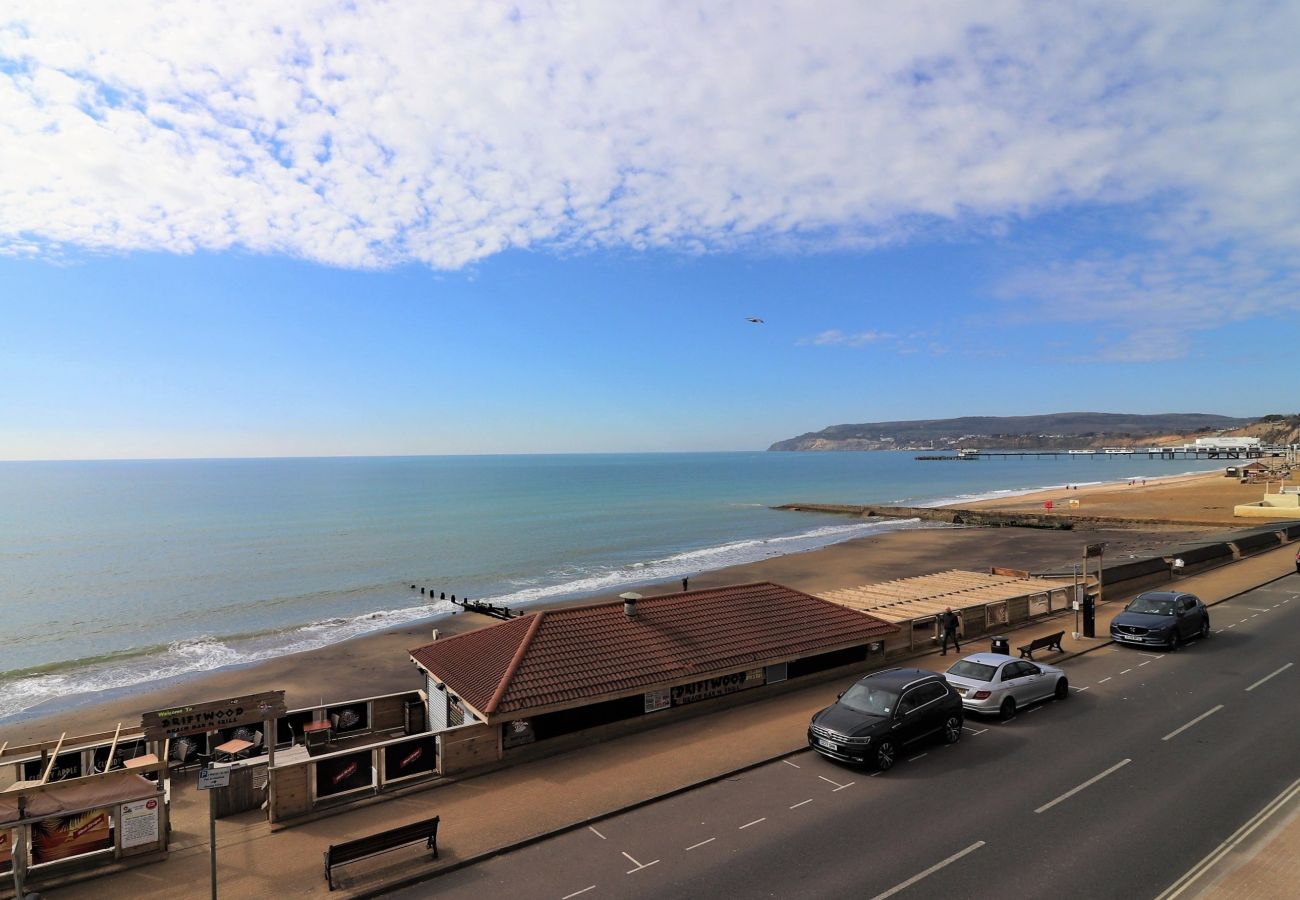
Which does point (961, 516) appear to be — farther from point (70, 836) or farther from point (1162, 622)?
point (70, 836)

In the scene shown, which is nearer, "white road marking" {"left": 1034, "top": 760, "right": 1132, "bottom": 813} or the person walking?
"white road marking" {"left": 1034, "top": 760, "right": 1132, "bottom": 813}

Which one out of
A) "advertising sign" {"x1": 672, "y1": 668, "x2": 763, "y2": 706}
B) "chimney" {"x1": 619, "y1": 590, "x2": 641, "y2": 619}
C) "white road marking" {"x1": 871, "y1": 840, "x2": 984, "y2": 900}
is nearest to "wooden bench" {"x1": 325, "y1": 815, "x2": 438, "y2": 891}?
"white road marking" {"x1": 871, "y1": 840, "x2": 984, "y2": 900}

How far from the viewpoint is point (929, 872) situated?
9258 mm

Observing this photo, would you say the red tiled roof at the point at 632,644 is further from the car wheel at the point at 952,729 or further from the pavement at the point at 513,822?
the car wheel at the point at 952,729

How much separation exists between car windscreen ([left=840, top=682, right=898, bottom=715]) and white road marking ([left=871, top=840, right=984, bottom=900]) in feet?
10.8

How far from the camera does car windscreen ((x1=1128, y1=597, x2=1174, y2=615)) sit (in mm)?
20641

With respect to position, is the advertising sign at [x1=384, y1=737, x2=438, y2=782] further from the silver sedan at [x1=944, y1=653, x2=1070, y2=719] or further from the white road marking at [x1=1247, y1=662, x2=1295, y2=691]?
the white road marking at [x1=1247, y1=662, x2=1295, y2=691]

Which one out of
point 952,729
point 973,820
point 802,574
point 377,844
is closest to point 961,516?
point 802,574

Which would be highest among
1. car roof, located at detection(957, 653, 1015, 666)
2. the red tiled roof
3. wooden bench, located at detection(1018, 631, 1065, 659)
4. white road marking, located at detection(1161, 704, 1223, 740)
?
the red tiled roof

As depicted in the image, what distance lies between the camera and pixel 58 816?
9.92 m

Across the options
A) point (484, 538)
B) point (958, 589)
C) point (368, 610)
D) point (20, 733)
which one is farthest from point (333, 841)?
→ point (484, 538)

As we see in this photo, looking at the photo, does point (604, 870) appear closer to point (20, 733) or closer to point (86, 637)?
point (20, 733)

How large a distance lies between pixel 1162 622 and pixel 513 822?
19.2 meters

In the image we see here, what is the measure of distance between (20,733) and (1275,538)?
57.8 meters
